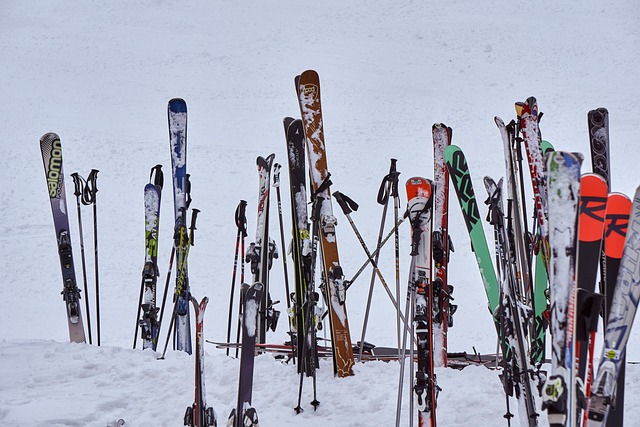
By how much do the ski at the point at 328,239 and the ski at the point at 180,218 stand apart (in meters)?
1.32

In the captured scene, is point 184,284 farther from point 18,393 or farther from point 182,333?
point 18,393

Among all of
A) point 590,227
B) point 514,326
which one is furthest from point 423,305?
point 590,227

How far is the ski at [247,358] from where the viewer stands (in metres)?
2.62

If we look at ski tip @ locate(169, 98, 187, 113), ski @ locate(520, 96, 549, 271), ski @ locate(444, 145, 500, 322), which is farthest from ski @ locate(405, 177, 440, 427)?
ski tip @ locate(169, 98, 187, 113)

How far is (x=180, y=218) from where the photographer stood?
5543 mm

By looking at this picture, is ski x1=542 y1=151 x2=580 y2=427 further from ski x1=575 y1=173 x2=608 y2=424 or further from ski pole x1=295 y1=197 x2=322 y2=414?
ski pole x1=295 y1=197 x2=322 y2=414

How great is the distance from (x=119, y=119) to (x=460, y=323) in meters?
10.6

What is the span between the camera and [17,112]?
16531 millimetres

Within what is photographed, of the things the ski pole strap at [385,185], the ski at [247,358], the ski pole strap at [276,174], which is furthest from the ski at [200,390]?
the ski pole strap at [276,174]

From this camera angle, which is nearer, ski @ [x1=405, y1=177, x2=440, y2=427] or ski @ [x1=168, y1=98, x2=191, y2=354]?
ski @ [x1=405, y1=177, x2=440, y2=427]

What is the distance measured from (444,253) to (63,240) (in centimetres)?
292

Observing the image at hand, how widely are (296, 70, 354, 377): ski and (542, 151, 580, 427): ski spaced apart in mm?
2652

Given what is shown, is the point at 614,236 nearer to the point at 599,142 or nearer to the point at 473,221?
the point at 599,142

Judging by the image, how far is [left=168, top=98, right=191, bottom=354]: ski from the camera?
5.51 m
